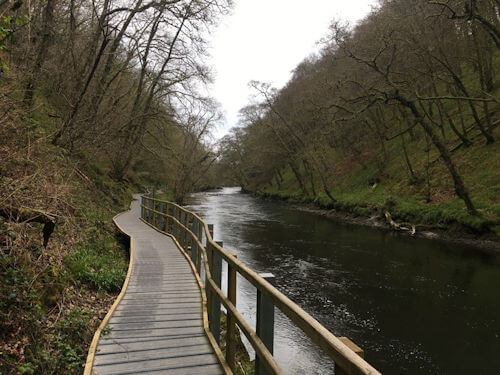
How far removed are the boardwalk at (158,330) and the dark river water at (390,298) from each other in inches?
90.4

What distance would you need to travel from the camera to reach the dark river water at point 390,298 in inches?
269

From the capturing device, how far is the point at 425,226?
18.0m

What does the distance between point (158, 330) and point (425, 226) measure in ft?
55.0

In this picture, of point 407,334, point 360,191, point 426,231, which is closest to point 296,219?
point 360,191

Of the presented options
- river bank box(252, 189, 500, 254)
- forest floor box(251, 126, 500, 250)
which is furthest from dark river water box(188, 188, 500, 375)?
forest floor box(251, 126, 500, 250)

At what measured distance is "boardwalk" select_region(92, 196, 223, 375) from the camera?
160 inches

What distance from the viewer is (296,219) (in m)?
26.3

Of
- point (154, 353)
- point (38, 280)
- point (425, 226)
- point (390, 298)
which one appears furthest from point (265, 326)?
point (425, 226)

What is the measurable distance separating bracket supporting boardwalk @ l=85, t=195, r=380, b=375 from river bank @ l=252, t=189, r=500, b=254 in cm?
1333

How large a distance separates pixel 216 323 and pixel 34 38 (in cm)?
1229

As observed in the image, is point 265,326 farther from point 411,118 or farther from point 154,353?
point 411,118

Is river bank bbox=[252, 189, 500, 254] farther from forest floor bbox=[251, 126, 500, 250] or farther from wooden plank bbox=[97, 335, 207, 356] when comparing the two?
wooden plank bbox=[97, 335, 207, 356]

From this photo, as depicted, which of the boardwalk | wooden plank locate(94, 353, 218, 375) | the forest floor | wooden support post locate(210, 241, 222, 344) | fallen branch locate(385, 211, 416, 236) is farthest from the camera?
fallen branch locate(385, 211, 416, 236)

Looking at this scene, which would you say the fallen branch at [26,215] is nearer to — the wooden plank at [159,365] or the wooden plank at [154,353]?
the wooden plank at [154,353]
